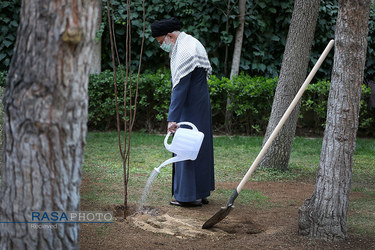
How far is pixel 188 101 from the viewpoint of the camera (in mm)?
4516

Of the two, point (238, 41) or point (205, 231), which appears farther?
point (238, 41)

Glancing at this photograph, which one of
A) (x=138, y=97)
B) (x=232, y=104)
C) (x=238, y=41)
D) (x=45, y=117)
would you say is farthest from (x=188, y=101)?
(x=238, y=41)

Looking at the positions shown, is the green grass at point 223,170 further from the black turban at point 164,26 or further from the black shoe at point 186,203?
the black turban at point 164,26

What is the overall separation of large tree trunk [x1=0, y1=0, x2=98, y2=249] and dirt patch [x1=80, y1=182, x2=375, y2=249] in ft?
3.56

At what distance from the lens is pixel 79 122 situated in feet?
7.34

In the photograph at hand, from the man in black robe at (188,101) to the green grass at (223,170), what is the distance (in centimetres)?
32

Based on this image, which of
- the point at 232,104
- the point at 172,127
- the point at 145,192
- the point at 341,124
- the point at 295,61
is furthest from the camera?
the point at 232,104

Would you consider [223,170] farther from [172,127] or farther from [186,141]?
[186,141]

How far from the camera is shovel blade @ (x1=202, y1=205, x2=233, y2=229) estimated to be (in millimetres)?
3719

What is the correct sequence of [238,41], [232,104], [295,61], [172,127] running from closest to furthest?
[172,127]
[295,61]
[232,104]
[238,41]

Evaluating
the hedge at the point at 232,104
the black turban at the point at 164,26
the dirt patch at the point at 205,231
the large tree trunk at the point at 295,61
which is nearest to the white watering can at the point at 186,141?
the dirt patch at the point at 205,231

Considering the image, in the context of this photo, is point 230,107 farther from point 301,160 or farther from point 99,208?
point 99,208

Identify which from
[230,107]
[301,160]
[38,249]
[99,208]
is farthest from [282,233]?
[230,107]

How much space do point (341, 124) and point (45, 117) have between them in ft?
6.90
